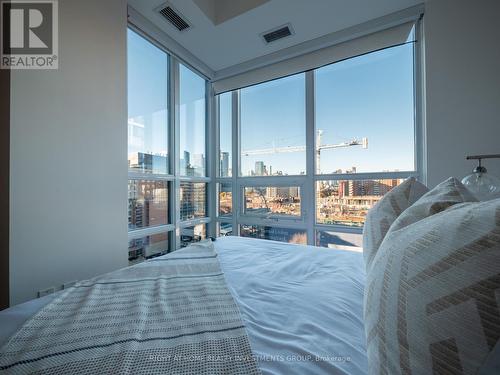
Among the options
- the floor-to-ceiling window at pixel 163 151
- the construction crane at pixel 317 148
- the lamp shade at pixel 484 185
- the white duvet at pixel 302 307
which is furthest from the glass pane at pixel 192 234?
the lamp shade at pixel 484 185

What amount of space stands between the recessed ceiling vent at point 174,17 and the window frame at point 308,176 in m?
1.04

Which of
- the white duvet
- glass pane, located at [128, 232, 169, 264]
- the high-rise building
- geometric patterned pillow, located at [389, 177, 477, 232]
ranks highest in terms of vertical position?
the high-rise building

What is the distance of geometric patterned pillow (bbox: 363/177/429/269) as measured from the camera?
0.84m

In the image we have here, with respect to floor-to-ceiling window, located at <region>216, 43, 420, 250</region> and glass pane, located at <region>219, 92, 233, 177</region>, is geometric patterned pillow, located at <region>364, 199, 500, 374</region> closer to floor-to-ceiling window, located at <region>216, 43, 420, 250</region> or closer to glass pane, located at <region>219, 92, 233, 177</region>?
floor-to-ceiling window, located at <region>216, 43, 420, 250</region>

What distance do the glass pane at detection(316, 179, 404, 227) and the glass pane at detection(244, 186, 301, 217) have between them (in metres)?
0.29

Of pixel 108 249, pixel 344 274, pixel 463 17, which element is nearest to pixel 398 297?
pixel 344 274

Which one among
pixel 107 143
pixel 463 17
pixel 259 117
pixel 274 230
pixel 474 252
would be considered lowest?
pixel 274 230

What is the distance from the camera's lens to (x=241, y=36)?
246 cm

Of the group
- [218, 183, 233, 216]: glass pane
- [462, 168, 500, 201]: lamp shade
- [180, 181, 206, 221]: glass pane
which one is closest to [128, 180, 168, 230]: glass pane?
[180, 181, 206, 221]: glass pane

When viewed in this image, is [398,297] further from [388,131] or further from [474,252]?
[388,131]

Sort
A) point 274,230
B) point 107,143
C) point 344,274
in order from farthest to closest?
point 274,230 < point 107,143 < point 344,274

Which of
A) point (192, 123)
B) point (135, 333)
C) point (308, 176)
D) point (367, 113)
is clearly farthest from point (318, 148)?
point (135, 333)

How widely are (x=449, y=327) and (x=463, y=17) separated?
264cm

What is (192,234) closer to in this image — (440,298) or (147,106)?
(147,106)
